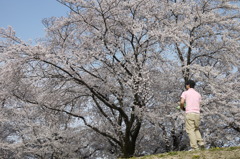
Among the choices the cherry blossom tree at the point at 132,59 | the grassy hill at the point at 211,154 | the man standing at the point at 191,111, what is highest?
the cherry blossom tree at the point at 132,59

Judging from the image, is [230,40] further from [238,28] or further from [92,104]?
[92,104]

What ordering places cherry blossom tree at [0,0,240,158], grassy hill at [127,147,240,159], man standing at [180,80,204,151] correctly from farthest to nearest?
cherry blossom tree at [0,0,240,158] < man standing at [180,80,204,151] < grassy hill at [127,147,240,159]

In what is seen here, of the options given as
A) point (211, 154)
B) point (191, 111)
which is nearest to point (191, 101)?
point (191, 111)

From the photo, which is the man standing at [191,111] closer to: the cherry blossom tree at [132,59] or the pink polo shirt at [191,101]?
the pink polo shirt at [191,101]

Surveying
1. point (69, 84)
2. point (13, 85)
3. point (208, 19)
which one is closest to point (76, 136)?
point (69, 84)

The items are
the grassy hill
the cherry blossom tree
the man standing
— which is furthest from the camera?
the cherry blossom tree

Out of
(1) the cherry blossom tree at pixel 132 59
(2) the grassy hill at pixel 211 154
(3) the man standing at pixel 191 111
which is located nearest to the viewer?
(2) the grassy hill at pixel 211 154

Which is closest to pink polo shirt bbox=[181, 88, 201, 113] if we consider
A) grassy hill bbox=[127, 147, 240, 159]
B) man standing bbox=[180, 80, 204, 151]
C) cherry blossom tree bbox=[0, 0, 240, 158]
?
man standing bbox=[180, 80, 204, 151]

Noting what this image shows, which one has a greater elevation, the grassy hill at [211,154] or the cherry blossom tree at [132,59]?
the cherry blossom tree at [132,59]

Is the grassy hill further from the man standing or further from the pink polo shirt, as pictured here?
the pink polo shirt

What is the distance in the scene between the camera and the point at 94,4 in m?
13.0

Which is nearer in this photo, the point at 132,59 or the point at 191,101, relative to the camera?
the point at 191,101

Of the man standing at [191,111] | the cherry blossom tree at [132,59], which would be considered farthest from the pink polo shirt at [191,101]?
the cherry blossom tree at [132,59]

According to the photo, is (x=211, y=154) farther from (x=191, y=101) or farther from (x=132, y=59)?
(x=132, y=59)
